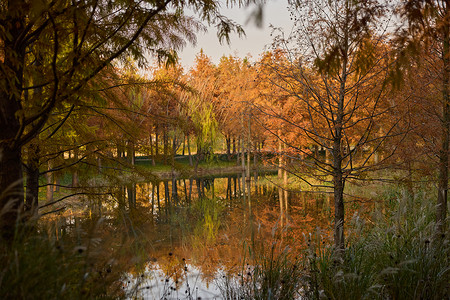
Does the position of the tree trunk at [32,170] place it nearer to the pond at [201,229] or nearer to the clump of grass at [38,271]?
the pond at [201,229]

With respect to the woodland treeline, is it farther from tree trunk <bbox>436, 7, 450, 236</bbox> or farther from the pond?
the pond

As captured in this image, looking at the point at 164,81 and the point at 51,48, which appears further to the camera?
the point at 164,81

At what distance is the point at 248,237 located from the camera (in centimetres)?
1005

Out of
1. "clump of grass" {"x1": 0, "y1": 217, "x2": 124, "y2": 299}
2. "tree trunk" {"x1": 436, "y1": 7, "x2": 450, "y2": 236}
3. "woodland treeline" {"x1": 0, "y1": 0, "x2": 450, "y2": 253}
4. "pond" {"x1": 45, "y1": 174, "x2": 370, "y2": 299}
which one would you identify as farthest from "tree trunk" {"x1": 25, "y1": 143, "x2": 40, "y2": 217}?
"tree trunk" {"x1": 436, "y1": 7, "x2": 450, "y2": 236}

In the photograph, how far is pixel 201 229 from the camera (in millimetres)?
11500

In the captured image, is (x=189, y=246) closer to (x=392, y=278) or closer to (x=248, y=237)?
(x=248, y=237)

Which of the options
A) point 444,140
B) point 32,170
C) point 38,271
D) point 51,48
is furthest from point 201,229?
point 38,271

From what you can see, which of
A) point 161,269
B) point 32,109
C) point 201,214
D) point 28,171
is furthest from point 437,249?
point 201,214

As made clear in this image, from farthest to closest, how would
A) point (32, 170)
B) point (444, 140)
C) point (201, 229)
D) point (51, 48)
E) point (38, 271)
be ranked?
1. point (201, 229)
2. point (32, 170)
3. point (444, 140)
4. point (51, 48)
5. point (38, 271)

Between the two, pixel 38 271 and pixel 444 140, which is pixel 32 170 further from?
pixel 444 140

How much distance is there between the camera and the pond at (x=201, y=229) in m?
5.77

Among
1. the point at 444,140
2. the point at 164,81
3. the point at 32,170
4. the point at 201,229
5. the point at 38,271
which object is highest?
the point at 164,81

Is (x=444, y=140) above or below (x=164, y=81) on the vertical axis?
below

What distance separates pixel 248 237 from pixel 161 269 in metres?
2.88
